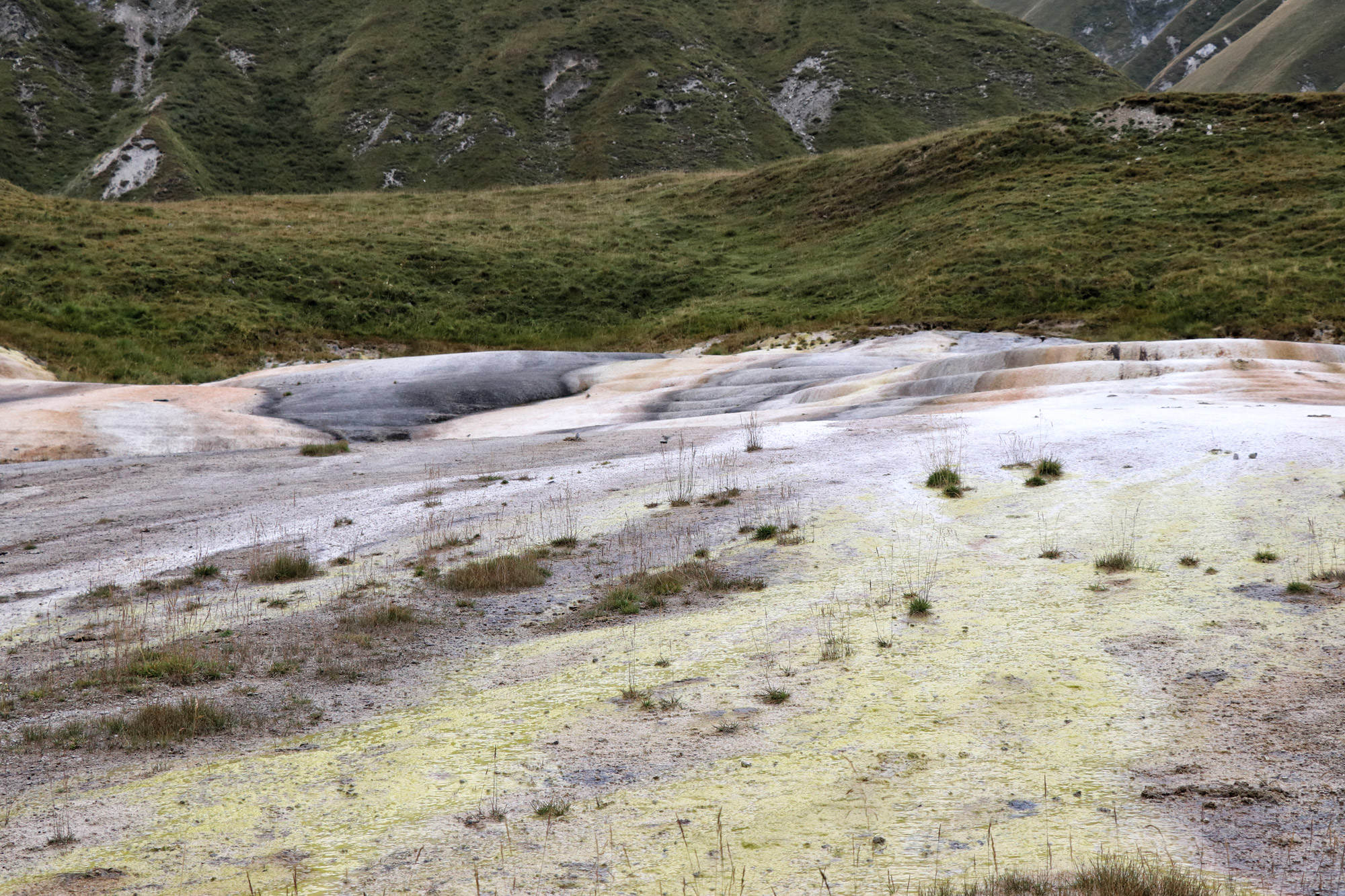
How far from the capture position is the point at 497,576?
12.3 metres

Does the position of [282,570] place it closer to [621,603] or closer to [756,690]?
[621,603]

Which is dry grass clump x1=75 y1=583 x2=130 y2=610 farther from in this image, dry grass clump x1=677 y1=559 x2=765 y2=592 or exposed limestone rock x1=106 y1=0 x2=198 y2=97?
exposed limestone rock x1=106 y1=0 x2=198 y2=97

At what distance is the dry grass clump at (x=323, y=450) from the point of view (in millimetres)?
23219

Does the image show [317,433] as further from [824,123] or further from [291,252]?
[824,123]

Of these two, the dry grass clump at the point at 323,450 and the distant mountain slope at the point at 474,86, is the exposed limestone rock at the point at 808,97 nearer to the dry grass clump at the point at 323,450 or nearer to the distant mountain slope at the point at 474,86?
the distant mountain slope at the point at 474,86

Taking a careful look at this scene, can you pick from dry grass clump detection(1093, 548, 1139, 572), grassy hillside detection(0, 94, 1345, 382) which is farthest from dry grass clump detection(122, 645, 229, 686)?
grassy hillside detection(0, 94, 1345, 382)

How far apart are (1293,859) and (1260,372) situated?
19.8 meters

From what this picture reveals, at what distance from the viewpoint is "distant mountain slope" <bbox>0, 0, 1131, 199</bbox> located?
10831cm

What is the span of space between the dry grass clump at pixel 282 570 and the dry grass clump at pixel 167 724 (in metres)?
4.34

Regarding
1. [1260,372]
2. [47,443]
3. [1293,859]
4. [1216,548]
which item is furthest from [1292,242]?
[47,443]

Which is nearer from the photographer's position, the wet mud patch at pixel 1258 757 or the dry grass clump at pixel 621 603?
the wet mud patch at pixel 1258 757

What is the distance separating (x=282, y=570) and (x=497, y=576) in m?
3.03

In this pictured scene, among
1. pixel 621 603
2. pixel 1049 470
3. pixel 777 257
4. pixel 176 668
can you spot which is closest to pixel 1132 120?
pixel 777 257

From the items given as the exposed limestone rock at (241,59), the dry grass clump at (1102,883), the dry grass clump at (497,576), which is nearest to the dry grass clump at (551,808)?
the dry grass clump at (1102,883)
